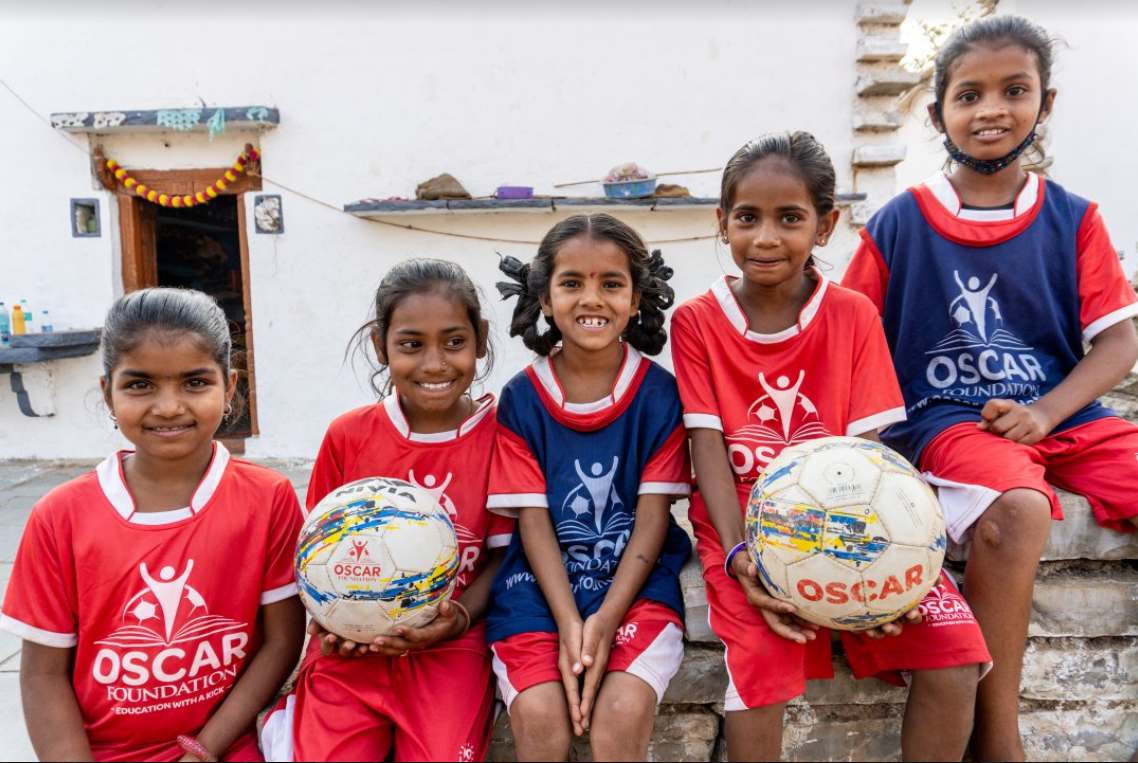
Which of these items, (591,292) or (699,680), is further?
(591,292)

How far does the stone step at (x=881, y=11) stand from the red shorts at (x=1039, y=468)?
473cm

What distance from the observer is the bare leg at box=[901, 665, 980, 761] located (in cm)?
185

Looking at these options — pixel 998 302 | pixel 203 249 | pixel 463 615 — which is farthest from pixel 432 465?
pixel 203 249

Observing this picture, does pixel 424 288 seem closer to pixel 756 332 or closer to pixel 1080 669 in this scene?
pixel 756 332

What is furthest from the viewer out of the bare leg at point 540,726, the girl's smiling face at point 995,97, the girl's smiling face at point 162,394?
the girl's smiling face at point 995,97

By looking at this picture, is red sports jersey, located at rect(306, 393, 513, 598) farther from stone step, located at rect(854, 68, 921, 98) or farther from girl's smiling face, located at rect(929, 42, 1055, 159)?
stone step, located at rect(854, 68, 921, 98)

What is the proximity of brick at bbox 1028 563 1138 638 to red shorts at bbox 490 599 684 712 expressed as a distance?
45.2 inches

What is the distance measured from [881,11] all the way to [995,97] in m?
4.21

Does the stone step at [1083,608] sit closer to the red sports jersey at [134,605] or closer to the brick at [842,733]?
the brick at [842,733]

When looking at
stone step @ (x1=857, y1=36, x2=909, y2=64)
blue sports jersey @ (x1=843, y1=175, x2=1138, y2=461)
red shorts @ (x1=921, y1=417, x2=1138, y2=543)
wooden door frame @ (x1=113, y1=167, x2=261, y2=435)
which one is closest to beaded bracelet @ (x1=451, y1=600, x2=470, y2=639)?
red shorts @ (x1=921, y1=417, x2=1138, y2=543)

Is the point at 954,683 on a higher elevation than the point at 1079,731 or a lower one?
higher

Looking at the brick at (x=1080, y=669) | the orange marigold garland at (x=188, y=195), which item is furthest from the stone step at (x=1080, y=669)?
the orange marigold garland at (x=188, y=195)

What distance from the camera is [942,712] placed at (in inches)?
73.4

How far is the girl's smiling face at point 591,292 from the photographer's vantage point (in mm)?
2297
